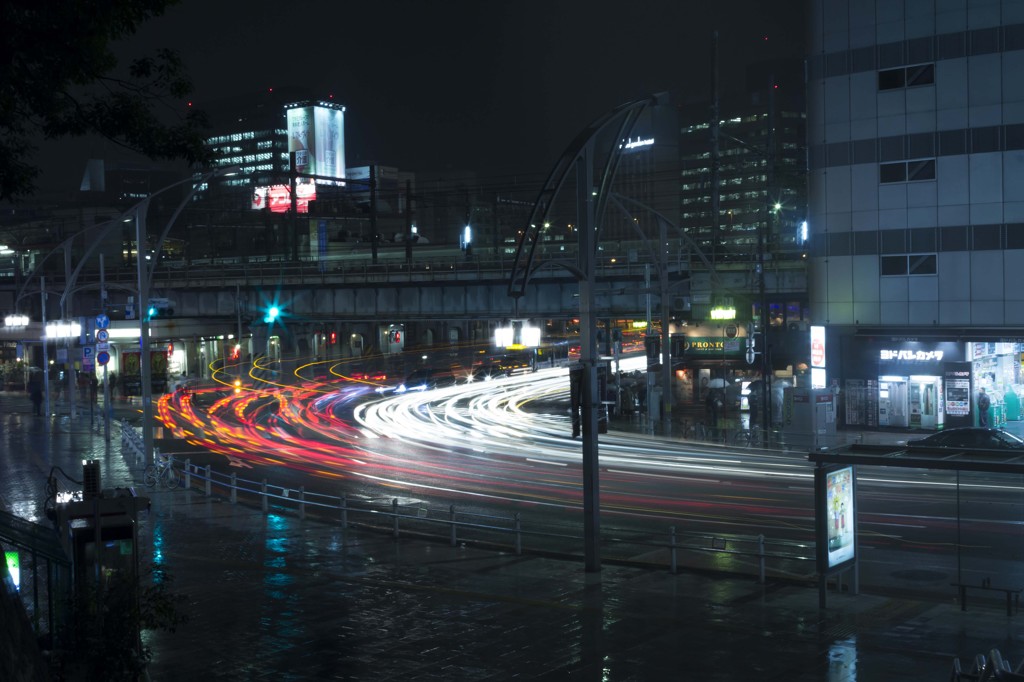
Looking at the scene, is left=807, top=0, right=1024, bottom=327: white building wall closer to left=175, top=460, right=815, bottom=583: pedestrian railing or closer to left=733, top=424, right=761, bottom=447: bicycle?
left=733, top=424, right=761, bottom=447: bicycle

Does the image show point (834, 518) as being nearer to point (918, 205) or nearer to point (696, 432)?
point (696, 432)

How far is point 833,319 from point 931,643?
96.3 ft

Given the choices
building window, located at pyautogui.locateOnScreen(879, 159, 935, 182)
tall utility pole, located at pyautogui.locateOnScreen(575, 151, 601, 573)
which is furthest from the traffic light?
tall utility pole, located at pyautogui.locateOnScreen(575, 151, 601, 573)

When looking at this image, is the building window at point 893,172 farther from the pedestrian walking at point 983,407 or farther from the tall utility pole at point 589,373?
the tall utility pole at point 589,373

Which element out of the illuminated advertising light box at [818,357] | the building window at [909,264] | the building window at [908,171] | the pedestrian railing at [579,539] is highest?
the building window at [908,171]

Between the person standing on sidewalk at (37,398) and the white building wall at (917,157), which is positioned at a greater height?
the white building wall at (917,157)

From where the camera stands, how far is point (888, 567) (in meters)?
18.1

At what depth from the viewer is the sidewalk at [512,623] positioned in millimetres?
12633

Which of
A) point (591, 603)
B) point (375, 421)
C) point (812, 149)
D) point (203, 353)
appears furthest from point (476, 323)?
point (591, 603)

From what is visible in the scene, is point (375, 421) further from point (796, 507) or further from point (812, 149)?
point (796, 507)

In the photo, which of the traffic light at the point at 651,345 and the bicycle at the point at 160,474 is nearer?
the bicycle at the point at 160,474

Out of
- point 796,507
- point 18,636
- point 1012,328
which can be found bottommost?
point 796,507

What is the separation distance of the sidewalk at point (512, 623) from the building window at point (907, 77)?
27.5 meters

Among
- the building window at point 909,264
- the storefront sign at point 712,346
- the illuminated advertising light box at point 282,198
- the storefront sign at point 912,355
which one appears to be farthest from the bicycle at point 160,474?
the illuminated advertising light box at point 282,198
